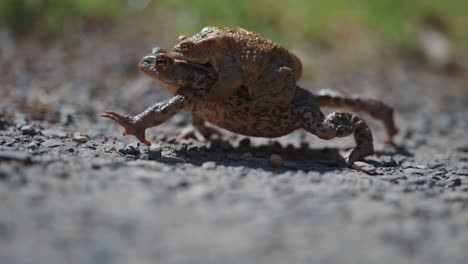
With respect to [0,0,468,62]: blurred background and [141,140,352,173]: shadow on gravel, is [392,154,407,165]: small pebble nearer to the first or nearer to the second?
[141,140,352,173]: shadow on gravel

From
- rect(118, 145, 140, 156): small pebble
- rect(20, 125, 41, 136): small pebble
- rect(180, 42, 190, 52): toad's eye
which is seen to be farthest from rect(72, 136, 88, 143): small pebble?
rect(180, 42, 190, 52): toad's eye

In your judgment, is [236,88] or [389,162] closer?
[236,88]

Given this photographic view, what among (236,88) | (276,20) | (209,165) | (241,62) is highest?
(276,20)

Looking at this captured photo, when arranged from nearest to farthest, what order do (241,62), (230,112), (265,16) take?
(241,62)
(230,112)
(265,16)

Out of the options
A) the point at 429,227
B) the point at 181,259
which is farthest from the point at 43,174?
the point at 429,227

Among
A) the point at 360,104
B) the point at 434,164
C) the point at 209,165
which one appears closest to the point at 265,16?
the point at 360,104

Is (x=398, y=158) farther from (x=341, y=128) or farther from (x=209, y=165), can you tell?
(x=209, y=165)
